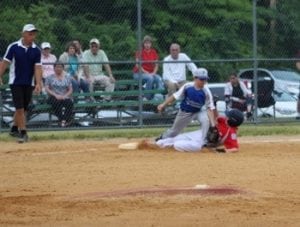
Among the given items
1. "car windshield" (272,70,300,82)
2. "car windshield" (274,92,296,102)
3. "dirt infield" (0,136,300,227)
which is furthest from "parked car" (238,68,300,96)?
"dirt infield" (0,136,300,227)

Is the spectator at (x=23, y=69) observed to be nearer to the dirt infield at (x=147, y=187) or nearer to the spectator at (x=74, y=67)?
the dirt infield at (x=147, y=187)

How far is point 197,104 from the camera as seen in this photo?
16.9m

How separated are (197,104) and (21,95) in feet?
11.7

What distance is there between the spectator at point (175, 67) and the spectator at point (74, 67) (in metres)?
1.72

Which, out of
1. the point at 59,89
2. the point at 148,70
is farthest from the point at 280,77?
the point at 59,89

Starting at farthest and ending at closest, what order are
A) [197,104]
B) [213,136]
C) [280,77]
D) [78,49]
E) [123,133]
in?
[280,77], [78,49], [123,133], [197,104], [213,136]

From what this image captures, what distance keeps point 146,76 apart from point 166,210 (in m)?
11.8

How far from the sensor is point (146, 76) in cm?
2178

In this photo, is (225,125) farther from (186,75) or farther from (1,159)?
(186,75)

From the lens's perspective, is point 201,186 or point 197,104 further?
point 197,104

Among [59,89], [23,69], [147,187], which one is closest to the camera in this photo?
[147,187]

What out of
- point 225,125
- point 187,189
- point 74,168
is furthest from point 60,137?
point 187,189

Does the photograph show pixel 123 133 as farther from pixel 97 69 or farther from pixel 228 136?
pixel 228 136

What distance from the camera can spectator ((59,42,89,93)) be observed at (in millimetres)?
21312
